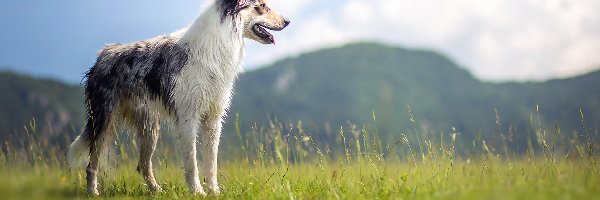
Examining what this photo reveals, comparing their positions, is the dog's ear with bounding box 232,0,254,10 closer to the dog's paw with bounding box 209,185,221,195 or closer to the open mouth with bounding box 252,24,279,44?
the open mouth with bounding box 252,24,279,44

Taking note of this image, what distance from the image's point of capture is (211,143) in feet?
22.8

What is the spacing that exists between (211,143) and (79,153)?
1.89m

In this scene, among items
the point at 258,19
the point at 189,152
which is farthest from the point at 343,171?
the point at 258,19

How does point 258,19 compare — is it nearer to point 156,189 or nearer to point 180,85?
point 180,85

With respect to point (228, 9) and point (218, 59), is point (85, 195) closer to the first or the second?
point (218, 59)

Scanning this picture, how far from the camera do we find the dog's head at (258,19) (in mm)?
6719

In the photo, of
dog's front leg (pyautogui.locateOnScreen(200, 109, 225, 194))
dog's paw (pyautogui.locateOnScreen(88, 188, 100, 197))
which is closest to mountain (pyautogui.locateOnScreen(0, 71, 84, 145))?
dog's paw (pyautogui.locateOnScreen(88, 188, 100, 197))

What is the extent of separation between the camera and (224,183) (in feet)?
24.2

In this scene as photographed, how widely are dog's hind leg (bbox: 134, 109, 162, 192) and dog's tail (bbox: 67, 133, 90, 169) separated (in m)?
0.69

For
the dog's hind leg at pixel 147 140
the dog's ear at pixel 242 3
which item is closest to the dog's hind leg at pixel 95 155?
the dog's hind leg at pixel 147 140

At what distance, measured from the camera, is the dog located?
263 inches

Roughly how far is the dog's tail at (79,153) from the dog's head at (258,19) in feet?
8.63

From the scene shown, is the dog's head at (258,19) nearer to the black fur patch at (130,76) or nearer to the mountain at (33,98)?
the black fur patch at (130,76)

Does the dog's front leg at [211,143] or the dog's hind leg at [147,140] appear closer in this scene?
the dog's front leg at [211,143]
